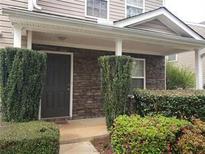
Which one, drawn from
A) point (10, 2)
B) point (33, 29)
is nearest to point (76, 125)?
point (33, 29)

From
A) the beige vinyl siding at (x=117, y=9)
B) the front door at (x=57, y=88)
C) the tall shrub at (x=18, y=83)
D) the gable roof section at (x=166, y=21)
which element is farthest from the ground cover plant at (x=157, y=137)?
the beige vinyl siding at (x=117, y=9)

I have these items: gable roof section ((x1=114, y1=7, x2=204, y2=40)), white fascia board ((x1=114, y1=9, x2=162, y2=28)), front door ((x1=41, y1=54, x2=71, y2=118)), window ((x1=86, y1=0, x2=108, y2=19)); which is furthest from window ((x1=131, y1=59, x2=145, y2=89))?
front door ((x1=41, y1=54, x2=71, y2=118))

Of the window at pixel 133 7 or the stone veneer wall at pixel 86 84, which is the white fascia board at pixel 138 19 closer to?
the stone veneer wall at pixel 86 84

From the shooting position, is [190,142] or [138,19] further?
[138,19]

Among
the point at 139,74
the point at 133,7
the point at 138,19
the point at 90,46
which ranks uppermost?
the point at 133,7

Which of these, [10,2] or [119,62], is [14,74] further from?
[10,2]

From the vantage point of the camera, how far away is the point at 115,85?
20.7 feet

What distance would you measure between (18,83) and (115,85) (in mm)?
2344

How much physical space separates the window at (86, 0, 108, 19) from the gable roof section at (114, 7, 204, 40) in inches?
75.8

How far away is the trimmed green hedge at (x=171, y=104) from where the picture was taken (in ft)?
20.0

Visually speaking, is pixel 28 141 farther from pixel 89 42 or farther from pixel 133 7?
pixel 133 7

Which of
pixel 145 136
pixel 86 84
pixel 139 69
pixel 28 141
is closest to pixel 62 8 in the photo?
pixel 86 84

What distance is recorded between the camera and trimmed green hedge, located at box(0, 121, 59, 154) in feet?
13.9

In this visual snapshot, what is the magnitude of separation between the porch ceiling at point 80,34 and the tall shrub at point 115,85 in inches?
45.2
